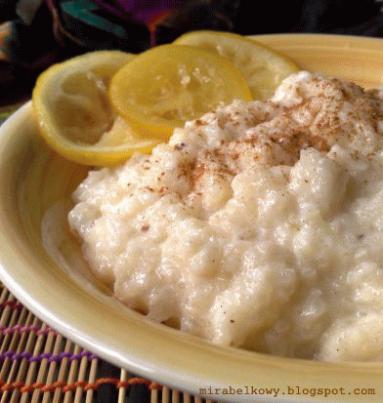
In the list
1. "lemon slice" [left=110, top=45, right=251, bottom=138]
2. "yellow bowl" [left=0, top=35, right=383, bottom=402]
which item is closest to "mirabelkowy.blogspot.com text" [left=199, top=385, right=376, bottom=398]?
"yellow bowl" [left=0, top=35, right=383, bottom=402]

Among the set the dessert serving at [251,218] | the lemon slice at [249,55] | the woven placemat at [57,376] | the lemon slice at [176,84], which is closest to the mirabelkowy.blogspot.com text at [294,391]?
the dessert serving at [251,218]

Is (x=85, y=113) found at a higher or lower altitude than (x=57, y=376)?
higher

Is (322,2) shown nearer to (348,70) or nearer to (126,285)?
(348,70)

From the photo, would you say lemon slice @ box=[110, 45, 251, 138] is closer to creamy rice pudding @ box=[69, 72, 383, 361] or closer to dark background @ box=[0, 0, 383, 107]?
creamy rice pudding @ box=[69, 72, 383, 361]

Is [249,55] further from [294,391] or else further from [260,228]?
[294,391]

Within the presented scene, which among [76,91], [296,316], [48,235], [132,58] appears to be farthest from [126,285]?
[132,58]

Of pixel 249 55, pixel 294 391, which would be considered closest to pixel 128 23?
pixel 249 55

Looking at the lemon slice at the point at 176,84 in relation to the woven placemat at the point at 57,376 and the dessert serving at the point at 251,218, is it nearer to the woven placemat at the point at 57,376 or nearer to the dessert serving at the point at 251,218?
the dessert serving at the point at 251,218
